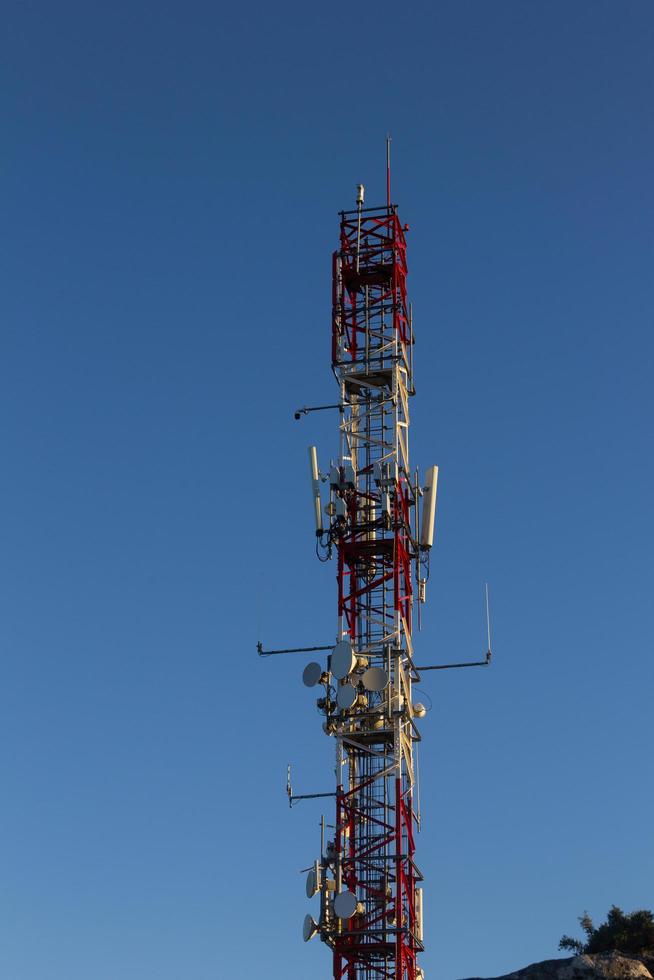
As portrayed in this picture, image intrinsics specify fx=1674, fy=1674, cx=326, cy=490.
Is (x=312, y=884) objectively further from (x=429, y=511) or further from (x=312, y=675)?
(x=429, y=511)

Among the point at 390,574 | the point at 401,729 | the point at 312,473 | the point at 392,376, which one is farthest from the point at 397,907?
the point at 392,376

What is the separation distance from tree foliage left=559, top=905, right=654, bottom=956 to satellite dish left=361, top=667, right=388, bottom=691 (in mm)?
20293

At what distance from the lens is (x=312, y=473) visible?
6519cm

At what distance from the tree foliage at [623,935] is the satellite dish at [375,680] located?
20.3m

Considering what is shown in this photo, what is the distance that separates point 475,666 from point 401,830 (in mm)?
7437

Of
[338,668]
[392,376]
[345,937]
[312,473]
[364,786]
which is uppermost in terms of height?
[392,376]

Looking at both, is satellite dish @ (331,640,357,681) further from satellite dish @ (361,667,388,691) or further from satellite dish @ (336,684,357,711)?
satellite dish @ (361,667,388,691)

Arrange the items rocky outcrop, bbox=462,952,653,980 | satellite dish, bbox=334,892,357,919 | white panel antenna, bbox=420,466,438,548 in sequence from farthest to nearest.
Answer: rocky outcrop, bbox=462,952,653,980
white panel antenna, bbox=420,466,438,548
satellite dish, bbox=334,892,357,919

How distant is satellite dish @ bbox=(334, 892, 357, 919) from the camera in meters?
56.8

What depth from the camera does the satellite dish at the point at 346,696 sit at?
6003 cm

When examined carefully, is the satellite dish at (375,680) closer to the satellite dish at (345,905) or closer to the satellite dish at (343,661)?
the satellite dish at (343,661)

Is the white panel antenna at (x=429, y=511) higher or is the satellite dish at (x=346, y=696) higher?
the white panel antenna at (x=429, y=511)

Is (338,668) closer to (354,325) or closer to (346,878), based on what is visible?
(346,878)

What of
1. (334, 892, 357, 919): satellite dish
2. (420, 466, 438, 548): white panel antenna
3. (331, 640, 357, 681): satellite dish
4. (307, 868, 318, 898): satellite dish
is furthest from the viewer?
(420, 466, 438, 548): white panel antenna
